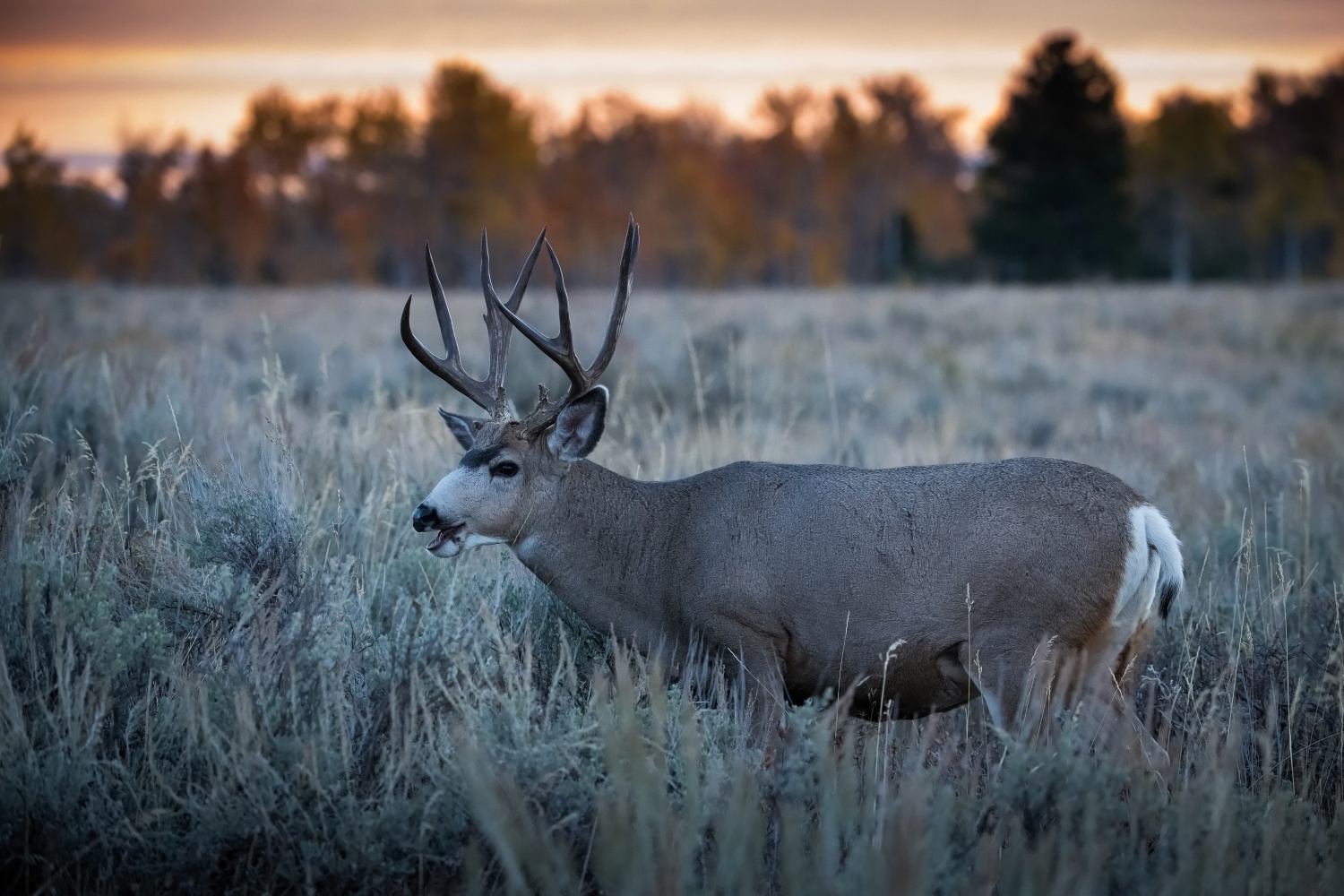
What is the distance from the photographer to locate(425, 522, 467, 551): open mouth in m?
4.95

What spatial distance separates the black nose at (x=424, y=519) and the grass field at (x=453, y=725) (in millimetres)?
406

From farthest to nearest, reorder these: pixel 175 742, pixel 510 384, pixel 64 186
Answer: pixel 64 186 → pixel 510 384 → pixel 175 742

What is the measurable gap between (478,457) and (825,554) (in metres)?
1.53

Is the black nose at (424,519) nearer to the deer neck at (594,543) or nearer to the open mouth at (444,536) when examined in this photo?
the open mouth at (444,536)

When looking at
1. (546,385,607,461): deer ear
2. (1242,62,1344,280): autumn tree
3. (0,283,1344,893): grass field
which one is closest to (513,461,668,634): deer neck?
(546,385,607,461): deer ear

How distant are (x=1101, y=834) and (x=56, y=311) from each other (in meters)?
18.1

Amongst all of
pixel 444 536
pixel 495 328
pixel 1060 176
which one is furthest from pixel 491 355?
pixel 1060 176

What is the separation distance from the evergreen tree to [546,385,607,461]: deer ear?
40.3 meters

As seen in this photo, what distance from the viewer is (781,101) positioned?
68938 mm

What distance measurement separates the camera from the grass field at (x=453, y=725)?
10.9 ft

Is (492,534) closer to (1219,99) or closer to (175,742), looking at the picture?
(175,742)

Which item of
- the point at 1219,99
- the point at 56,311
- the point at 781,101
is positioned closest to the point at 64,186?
the point at 781,101

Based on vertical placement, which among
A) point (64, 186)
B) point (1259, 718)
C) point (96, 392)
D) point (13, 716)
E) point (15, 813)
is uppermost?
point (64, 186)

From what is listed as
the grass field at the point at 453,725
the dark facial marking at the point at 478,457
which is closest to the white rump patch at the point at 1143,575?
the grass field at the point at 453,725
